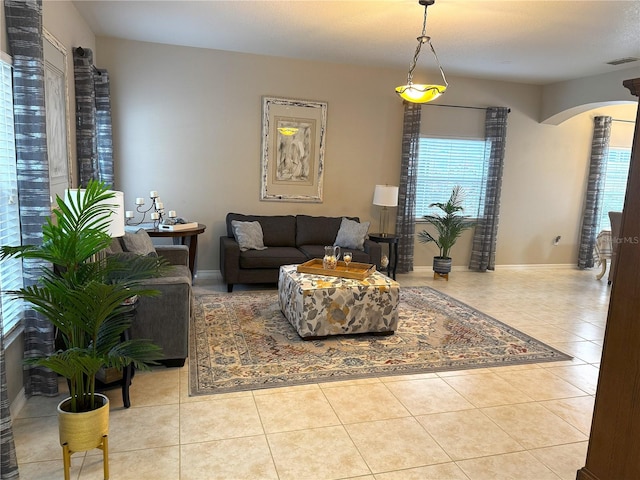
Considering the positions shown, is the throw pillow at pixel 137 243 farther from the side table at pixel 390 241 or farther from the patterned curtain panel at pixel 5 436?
the side table at pixel 390 241

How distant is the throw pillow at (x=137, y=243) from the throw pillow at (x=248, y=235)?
1391mm

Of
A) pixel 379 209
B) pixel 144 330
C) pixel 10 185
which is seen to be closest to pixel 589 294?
pixel 379 209

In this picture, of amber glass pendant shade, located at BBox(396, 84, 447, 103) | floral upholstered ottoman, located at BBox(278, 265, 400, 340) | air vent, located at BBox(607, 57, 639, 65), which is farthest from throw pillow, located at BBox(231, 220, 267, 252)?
air vent, located at BBox(607, 57, 639, 65)

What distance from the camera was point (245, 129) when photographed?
574 cm

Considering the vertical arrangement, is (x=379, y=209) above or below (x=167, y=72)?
below

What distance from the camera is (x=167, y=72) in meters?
5.38

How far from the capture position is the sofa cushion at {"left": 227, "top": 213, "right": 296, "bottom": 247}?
5.62 metres

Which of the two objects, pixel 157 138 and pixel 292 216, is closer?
pixel 157 138

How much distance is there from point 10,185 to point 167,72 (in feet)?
11.1

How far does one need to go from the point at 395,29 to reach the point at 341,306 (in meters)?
2.77

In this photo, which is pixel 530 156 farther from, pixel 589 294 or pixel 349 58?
pixel 349 58

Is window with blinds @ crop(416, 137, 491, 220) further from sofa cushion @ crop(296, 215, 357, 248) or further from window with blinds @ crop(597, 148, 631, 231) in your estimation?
window with blinds @ crop(597, 148, 631, 231)

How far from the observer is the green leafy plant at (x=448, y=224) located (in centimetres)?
636

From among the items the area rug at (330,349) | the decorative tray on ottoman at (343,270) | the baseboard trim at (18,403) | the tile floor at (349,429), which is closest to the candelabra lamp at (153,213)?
the area rug at (330,349)
